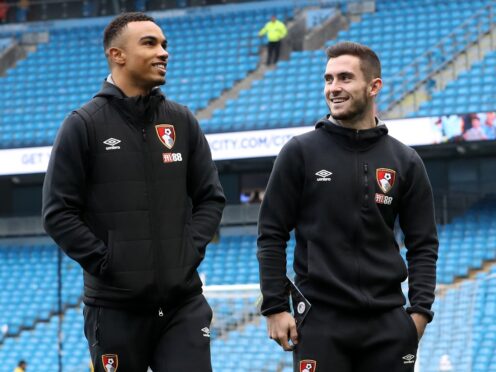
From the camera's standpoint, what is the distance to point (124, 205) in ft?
17.0

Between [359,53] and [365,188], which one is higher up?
[359,53]

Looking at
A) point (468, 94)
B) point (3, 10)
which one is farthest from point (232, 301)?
point (3, 10)

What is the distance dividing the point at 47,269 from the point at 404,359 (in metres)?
18.3

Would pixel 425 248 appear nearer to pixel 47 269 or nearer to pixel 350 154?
pixel 350 154

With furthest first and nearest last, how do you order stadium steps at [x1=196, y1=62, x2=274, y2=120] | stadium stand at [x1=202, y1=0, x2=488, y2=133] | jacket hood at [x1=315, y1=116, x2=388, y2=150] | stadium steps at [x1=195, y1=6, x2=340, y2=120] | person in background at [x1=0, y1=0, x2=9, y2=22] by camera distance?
person in background at [x1=0, y1=0, x2=9, y2=22]
stadium steps at [x1=195, y1=6, x2=340, y2=120]
stadium steps at [x1=196, y1=62, x2=274, y2=120]
stadium stand at [x1=202, y1=0, x2=488, y2=133]
jacket hood at [x1=315, y1=116, x2=388, y2=150]

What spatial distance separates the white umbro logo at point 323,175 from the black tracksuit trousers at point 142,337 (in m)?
0.79

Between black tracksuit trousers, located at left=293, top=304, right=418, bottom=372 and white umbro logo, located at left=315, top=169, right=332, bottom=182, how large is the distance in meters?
0.56

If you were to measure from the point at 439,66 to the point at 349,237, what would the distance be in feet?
57.3

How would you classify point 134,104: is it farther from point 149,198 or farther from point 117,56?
point 149,198

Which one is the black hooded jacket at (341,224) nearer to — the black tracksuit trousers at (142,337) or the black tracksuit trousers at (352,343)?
the black tracksuit trousers at (352,343)

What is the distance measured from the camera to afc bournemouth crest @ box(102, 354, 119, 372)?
5172mm

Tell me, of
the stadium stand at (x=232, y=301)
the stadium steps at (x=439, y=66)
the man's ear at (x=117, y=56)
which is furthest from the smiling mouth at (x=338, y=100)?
the stadium steps at (x=439, y=66)

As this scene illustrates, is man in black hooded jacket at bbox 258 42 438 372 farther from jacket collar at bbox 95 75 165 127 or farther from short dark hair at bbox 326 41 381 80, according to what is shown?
jacket collar at bbox 95 75 165 127

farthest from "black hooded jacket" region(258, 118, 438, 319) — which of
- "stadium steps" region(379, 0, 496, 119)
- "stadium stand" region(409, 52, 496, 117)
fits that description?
"stadium steps" region(379, 0, 496, 119)
